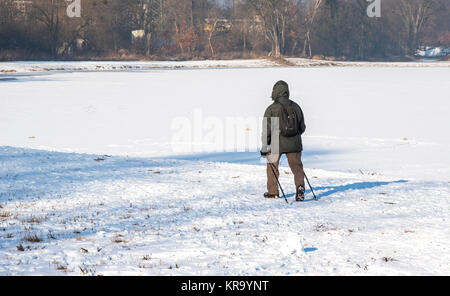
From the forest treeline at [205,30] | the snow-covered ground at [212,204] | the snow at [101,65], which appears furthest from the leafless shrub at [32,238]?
the forest treeline at [205,30]

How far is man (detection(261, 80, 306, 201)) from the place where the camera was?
7.98 meters

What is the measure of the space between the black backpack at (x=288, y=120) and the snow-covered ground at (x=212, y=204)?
3.52ft

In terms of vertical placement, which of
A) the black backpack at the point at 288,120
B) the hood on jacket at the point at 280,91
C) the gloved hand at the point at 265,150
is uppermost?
the hood on jacket at the point at 280,91

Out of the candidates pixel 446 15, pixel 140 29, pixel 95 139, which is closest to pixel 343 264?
pixel 95 139


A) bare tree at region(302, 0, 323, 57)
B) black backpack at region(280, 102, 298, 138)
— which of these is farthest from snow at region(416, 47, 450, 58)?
black backpack at region(280, 102, 298, 138)

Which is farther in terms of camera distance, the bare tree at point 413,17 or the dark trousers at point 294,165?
the bare tree at point 413,17

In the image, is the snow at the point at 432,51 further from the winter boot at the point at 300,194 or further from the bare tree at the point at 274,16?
the winter boot at the point at 300,194

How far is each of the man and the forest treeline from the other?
60.5 meters

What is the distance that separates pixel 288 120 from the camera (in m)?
7.97

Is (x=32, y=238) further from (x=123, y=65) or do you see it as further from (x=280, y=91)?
(x=123, y=65)

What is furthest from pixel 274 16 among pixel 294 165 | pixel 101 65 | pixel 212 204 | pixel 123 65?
pixel 212 204

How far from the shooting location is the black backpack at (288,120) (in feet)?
26.1

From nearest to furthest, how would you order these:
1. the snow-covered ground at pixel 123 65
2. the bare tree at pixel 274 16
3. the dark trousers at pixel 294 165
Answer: the dark trousers at pixel 294 165 < the snow-covered ground at pixel 123 65 < the bare tree at pixel 274 16

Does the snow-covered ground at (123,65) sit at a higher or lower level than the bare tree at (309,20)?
lower
